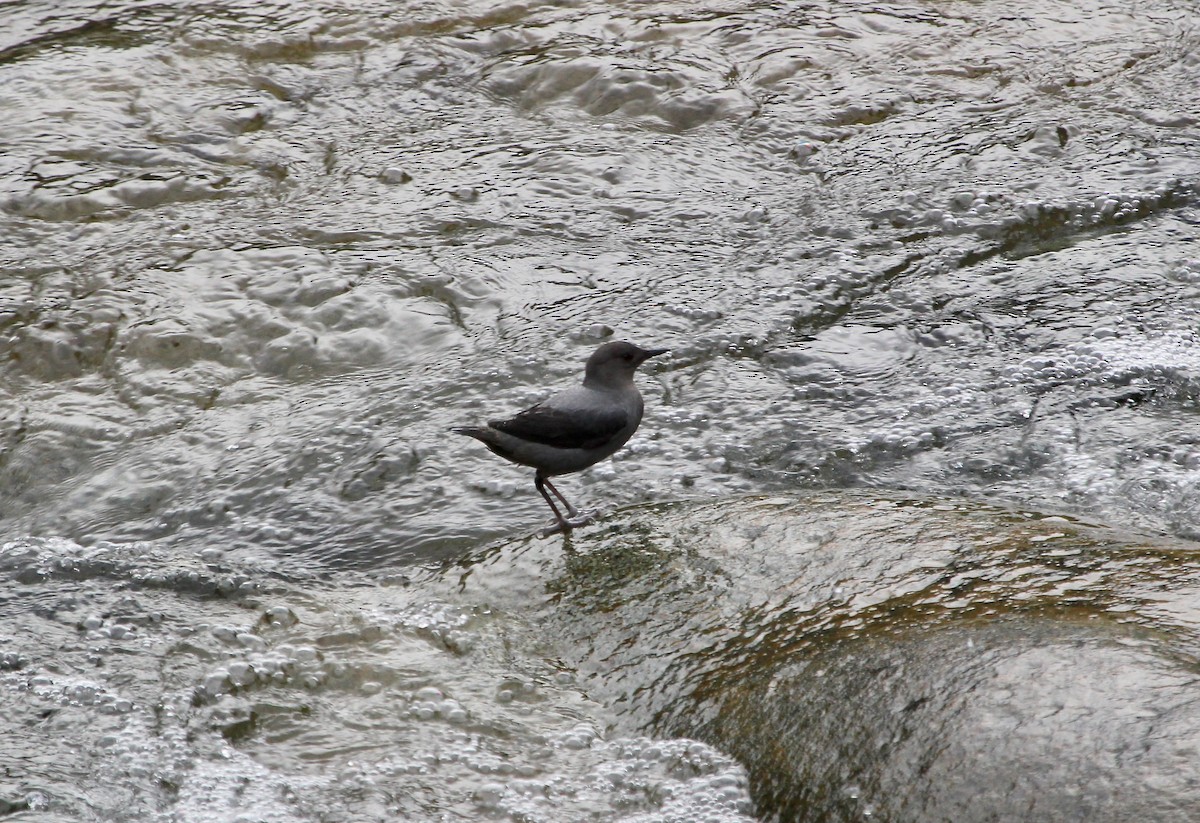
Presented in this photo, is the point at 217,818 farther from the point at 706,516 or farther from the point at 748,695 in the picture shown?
the point at 706,516

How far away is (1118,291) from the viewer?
20.6 ft

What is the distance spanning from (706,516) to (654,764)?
1.18 m

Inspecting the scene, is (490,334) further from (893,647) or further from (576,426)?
(893,647)

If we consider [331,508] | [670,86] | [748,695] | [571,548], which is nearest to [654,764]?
[748,695]

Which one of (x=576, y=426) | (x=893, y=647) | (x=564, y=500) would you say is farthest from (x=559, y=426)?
(x=893, y=647)

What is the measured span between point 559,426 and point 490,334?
173cm

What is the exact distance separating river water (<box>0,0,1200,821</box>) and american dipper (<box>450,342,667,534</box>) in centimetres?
30

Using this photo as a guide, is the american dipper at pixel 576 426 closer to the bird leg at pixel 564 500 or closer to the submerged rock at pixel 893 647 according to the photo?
the bird leg at pixel 564 500

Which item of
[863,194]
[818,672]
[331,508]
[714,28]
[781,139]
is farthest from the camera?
[714,28]

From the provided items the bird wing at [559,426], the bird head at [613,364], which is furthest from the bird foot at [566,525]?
the bird head at [613,364]

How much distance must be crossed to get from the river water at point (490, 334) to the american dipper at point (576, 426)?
0.97 ft

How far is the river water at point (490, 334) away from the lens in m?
3.80

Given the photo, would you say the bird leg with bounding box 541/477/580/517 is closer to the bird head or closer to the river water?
the river water

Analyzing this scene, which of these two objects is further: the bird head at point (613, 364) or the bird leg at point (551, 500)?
the bird head at point (613, 364)
